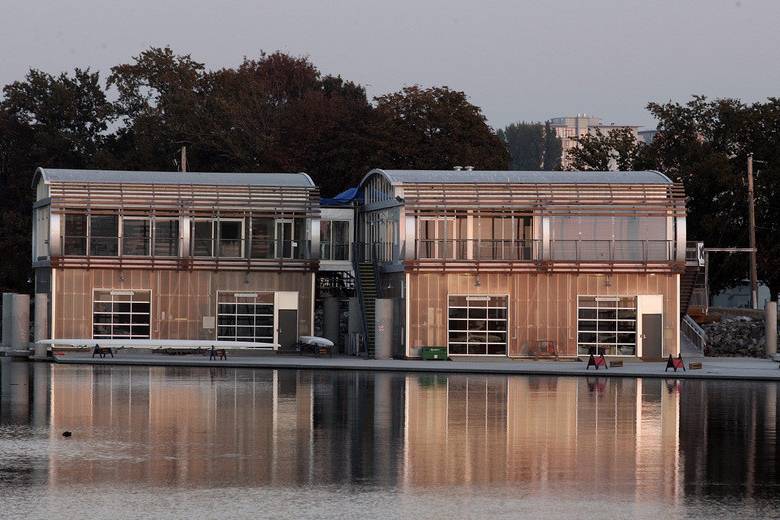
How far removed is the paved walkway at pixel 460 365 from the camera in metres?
54.3

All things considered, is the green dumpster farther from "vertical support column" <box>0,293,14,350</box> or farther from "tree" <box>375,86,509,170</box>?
"tree" <box>375,86,509,170</box>

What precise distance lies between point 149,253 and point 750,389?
30.4m

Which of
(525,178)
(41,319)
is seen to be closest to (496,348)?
(525,178)

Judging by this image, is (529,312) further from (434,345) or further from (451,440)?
(451,440)

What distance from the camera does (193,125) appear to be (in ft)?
350

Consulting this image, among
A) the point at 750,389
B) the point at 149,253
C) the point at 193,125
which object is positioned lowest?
the point at 750,389

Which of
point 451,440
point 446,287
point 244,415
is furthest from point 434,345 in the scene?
point 451,440

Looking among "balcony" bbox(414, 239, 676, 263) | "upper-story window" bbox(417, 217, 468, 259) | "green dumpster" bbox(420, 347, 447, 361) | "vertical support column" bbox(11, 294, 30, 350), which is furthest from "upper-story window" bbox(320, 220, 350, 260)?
"vertical support column" bbox(11, 294, 30, 350)

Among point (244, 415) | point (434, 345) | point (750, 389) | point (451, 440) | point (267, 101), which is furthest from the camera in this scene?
point (267, 101)

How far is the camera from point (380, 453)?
2572 cm

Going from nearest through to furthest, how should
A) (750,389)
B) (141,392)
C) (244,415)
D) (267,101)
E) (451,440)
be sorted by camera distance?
(451,440) → (244,415) → (141,392) → (750,389) → (267,101)

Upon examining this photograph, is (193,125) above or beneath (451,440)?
above

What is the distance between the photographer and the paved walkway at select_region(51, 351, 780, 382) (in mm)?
54344

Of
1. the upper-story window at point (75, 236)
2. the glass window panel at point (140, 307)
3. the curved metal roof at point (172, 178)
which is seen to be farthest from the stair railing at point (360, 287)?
the upper-story window at point (75, 236)
